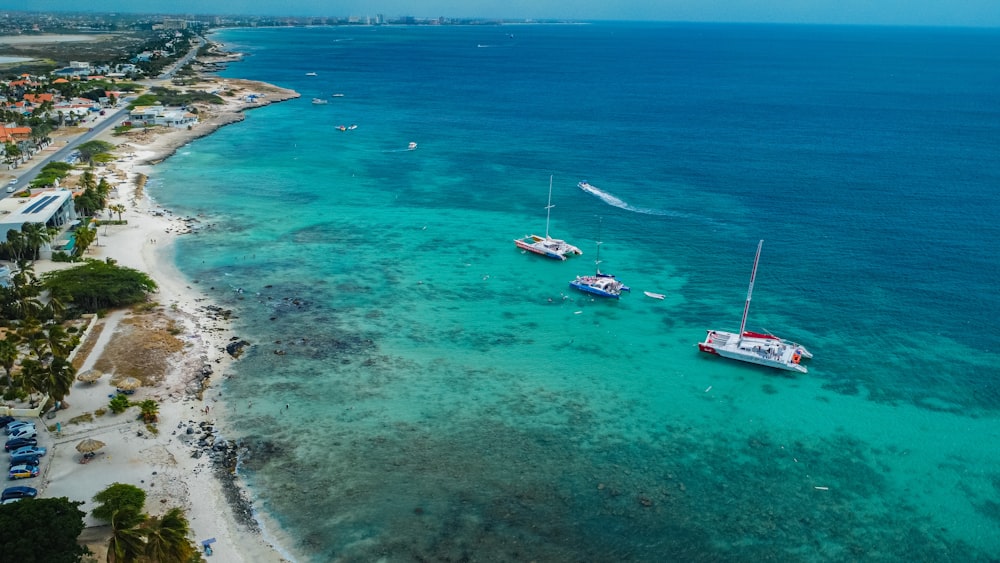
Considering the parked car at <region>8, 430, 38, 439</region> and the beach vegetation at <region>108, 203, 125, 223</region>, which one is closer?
the parked car at <region>8, 430, 38, 439</region>

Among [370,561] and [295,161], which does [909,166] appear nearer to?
[295,161]

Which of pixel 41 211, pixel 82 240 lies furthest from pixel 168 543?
pixel 41 211

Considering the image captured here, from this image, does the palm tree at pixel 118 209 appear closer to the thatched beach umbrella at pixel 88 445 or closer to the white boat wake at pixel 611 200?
the thatched beach umbrella at pixel 88 445

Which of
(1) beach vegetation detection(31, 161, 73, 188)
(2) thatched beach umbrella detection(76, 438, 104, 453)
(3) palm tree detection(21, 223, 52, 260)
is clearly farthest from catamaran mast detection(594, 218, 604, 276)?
(1) beach vegetation detection(31, 161, 73, 188)

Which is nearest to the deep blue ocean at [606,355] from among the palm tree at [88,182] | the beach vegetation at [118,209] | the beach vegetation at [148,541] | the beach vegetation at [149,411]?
the beach vegetation at [149,411]

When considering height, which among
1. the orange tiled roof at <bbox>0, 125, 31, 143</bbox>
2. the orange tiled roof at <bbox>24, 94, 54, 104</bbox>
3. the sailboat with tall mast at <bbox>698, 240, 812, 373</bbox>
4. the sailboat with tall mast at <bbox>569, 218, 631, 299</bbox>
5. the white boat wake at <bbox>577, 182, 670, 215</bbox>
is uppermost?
the orange tiled roof at <bbox>24, 94, 54, 104</bbox>

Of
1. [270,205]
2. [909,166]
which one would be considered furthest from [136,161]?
[909,166]

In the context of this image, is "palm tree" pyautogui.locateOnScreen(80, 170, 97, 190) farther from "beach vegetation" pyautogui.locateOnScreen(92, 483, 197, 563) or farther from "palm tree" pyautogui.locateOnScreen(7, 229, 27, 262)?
"beach vegetation" pyautogui.locateOnScreen(92, 483, 197, 563)
